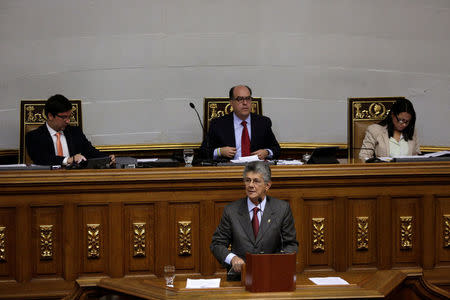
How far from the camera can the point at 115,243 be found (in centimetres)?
404

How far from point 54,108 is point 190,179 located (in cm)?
129

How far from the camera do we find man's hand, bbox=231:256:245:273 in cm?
303

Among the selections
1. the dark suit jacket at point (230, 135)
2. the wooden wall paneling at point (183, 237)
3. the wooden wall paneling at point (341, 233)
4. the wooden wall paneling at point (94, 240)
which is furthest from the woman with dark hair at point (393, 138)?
the wooden wall paneling at point (94, 240)

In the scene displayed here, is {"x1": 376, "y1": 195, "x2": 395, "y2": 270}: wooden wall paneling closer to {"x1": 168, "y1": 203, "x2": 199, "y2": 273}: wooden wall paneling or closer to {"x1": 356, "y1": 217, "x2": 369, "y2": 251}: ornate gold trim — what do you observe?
{"x1": 356, "y1": 217, "x2": 369, "y2": 251}: ornate gold trim

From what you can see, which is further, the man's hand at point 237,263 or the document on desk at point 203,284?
the man's hand at point 237,263

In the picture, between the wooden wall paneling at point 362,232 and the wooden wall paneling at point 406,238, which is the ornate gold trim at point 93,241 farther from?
the wooden wall paneling at point 406,238

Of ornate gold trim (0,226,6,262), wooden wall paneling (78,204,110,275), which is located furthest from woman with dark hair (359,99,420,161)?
ornate gold trim (0,226,6,262)

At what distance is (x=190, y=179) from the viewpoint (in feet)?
13.3

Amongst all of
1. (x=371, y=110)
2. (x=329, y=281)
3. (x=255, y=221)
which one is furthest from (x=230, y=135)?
(x=329, y=281)

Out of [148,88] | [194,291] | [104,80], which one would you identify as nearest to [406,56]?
[148,88]

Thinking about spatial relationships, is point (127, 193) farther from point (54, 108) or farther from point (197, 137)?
point (197, 137)

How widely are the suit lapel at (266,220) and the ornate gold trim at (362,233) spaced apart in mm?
975

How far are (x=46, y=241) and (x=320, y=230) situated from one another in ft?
5.33

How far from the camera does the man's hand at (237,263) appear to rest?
3.03 meters
